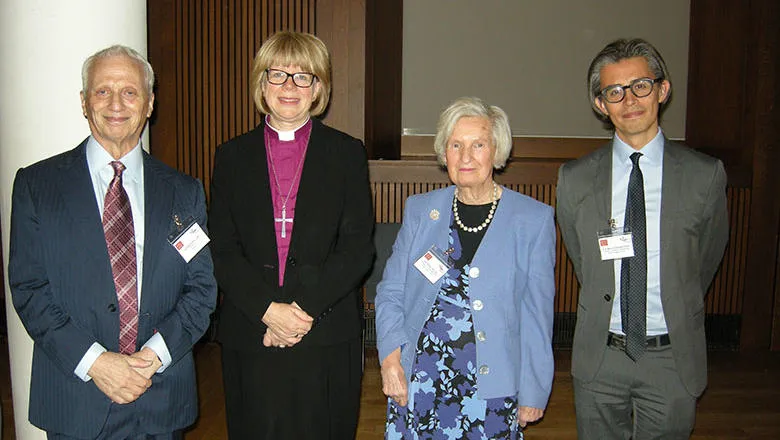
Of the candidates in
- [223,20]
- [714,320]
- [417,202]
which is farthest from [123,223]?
[714,320]

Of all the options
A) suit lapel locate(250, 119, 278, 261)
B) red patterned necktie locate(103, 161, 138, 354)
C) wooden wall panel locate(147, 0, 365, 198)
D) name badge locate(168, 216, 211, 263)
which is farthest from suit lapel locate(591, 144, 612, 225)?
wooden wall panel locate(147, 0, 365, 198)

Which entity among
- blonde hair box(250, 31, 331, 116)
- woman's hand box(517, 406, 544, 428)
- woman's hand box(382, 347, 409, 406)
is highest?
blonde hair box(250, 31, 331, 116)

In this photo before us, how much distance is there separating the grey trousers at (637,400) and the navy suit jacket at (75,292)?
1.43 metres

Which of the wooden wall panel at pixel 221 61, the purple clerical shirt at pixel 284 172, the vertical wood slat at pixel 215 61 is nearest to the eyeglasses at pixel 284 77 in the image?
the purple clerical shirt at pixel 284 172

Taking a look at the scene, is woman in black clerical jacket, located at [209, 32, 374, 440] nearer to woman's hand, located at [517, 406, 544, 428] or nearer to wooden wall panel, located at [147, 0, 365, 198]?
woman's hand, located at [517, 406, 544, 428]

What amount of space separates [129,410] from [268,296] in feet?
1.80

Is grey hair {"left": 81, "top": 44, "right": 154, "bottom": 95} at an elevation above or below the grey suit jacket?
above

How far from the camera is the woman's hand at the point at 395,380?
2312mm

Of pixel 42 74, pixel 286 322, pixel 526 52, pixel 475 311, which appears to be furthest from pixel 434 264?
pixel 526 52

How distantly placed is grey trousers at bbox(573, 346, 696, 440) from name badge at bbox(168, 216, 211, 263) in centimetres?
144

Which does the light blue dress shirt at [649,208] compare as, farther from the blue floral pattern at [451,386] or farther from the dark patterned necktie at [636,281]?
the blue floral pattern at [451,386]

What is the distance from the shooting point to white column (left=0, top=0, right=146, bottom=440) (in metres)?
2.45

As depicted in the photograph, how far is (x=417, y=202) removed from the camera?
2.46 meters

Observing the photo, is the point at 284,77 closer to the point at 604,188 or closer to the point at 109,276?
the point at 109,276
